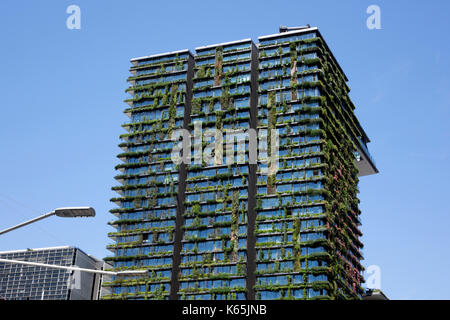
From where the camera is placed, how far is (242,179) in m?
134

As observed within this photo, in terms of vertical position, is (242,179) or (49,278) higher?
(242,179)

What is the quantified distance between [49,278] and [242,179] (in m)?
70.0

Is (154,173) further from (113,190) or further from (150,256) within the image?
(150,256)

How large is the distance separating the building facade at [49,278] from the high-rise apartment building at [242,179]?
128ft

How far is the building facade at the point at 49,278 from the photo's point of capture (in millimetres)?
170750

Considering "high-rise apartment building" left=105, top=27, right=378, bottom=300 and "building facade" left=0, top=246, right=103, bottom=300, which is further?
"building facade" left=0, top=246, right=103, bottom=300

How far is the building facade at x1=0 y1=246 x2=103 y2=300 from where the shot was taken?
171m

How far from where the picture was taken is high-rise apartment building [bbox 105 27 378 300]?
125 m

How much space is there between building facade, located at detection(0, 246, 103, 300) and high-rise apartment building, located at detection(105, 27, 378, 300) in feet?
128

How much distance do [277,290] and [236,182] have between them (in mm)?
25491

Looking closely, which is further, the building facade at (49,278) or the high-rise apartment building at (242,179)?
the building facade at (49,278)

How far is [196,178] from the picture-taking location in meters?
139
